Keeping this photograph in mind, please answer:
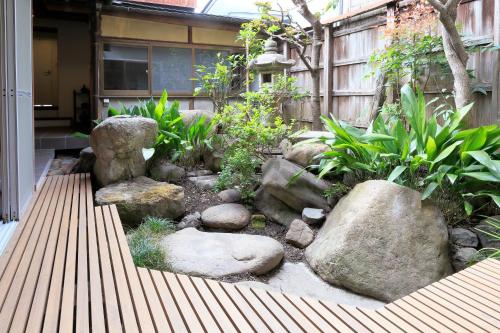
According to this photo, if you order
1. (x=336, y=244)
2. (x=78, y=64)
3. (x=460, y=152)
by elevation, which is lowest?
(x=336, y=244)

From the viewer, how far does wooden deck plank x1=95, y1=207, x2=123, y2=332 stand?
1896mm

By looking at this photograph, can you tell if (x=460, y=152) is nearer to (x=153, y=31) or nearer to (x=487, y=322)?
(x=487, y=322)

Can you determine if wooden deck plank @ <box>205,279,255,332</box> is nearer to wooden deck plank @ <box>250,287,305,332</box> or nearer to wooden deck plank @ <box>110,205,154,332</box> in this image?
wooden deck plank @ <box>250,287,305,332</box>

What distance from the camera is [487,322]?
6.80ft

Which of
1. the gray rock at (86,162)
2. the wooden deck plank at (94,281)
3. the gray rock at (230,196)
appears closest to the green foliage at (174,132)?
the gray rock at (86,162)

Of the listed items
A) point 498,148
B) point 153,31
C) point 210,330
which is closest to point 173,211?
point 210,330

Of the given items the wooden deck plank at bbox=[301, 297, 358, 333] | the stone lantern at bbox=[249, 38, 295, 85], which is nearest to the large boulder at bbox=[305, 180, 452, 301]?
the wooden deck plank at bbox=[301, 297, 358, 333]

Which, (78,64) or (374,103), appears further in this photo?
(78,64)

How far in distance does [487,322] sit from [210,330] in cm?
136

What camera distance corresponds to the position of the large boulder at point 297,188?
14.8 feet

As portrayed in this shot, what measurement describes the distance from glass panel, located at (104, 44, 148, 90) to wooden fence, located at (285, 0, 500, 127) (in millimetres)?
3225

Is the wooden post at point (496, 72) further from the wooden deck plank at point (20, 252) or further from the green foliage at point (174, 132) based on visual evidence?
the wooden deck plank at point (20, 252)

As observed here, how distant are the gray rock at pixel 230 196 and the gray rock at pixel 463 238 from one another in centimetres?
227

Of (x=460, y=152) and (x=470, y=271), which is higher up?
(x=460, y=152)
